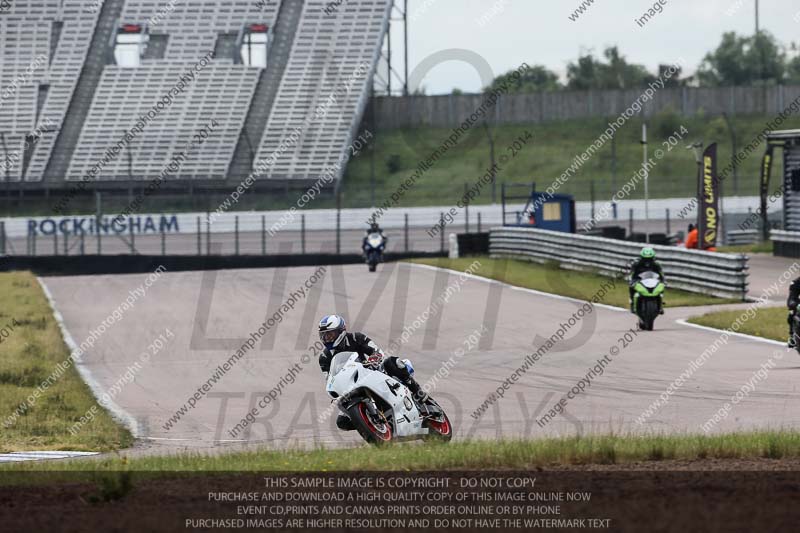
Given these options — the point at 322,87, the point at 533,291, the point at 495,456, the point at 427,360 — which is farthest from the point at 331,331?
the point at 322,87

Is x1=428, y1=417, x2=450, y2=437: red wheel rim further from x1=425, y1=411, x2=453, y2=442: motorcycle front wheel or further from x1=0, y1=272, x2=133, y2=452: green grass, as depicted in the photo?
x1=0, y1=272, x2=133, y2=452: green grass

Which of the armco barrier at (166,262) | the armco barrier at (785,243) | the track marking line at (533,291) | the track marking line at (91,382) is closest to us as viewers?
the track marking line at (91,382)

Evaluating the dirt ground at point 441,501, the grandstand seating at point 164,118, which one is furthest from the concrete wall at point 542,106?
the dirt ground at point 441,501

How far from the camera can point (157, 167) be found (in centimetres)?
5884

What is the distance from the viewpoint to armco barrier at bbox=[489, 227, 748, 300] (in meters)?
26.6

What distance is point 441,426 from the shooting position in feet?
39.8

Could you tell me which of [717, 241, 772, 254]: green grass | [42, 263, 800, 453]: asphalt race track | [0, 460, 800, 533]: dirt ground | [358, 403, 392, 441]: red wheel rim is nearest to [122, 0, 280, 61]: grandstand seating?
[717, 241, 772, 254]: green grass

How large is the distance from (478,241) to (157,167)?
24117mm

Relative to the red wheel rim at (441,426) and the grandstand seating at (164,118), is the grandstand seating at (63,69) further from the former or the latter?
the red wheel rim at (441,426)

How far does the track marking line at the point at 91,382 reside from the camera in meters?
15.3

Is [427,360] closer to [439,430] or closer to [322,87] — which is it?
[439,430]

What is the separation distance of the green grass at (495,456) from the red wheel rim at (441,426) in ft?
3.04

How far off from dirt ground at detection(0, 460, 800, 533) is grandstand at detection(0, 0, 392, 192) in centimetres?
4611
